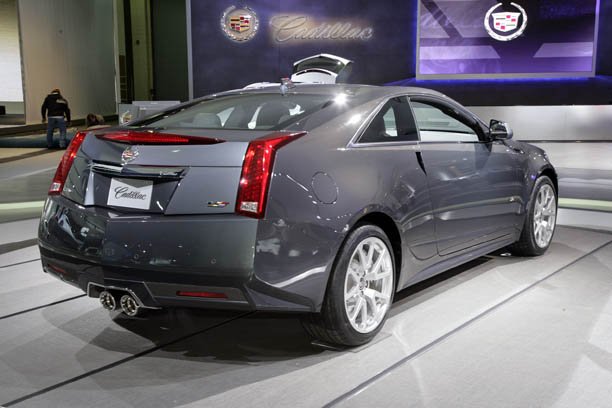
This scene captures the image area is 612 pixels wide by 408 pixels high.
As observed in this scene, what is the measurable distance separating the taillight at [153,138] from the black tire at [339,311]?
809 millimetres

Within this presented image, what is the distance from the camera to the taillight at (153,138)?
3.28 metres

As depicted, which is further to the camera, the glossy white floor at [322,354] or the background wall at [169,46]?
the background wall at [169,46]

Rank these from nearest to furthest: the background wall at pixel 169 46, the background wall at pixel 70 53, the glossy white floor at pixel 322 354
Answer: the glossy white floor at pixel 322 354 → the background wall at pixel 70 53 → the background wall at pixel 169 46

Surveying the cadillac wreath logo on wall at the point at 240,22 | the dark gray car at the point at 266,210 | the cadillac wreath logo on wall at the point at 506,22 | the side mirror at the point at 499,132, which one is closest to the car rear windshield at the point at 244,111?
the dark gray car at the point at 266,210

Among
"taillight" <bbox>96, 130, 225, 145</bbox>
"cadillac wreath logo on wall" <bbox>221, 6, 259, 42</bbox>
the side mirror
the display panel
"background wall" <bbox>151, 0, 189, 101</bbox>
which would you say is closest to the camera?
"taillight" <bbox>96, 130, 225, 145</bbox>

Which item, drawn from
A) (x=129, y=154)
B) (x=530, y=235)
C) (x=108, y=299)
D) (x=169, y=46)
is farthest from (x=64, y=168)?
(x=169, y=46)

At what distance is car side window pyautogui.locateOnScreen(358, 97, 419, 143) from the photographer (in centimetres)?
384

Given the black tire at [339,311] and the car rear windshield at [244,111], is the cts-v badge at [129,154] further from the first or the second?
the black tire at [339,311]

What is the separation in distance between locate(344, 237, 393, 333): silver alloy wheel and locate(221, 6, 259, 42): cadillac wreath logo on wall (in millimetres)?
16485

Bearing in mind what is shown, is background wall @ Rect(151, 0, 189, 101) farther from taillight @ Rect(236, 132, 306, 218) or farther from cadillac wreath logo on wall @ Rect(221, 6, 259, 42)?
taillight @ Rect(236, 132, 306, 218)

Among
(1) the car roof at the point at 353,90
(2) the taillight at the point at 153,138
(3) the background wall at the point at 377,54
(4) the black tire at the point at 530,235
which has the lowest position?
(4) the black tire at the point at 530,235

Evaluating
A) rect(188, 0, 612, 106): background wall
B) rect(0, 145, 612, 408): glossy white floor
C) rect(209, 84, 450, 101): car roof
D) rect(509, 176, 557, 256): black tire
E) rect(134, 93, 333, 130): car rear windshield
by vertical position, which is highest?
rect(188, 0, 612, 106): background wall

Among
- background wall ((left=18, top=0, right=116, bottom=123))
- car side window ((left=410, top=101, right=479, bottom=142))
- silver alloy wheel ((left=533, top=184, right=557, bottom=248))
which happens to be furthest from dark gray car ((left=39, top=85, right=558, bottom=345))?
background wall ((left=18, top=0, right=116, bottom=123))

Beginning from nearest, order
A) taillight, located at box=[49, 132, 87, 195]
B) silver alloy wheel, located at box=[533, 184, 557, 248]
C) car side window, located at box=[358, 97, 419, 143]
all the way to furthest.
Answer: taillight, located at box=[49, 132, 87, 195], car side window, located at box=[358, 97, 419, 143], silver alloy wheel, located at box=[533, 184, 557, 248]
